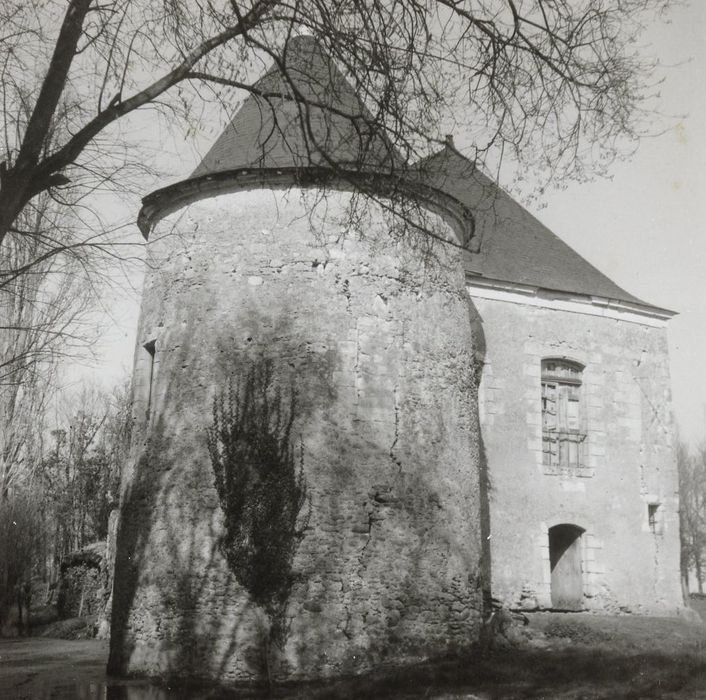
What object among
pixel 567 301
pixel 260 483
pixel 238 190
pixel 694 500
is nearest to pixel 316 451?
pixel 260 483

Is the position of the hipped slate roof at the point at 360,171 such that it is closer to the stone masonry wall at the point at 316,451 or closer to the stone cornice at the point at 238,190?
the stone cornice at the point at 238,190

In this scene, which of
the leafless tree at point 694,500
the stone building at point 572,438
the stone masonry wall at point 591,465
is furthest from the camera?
the leafless tree at point 694,500

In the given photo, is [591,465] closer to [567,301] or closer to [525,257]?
[567,301]

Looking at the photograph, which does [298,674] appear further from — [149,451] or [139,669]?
[149,451]

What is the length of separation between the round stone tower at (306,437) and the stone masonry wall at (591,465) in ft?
9.03

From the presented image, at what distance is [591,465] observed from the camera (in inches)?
588

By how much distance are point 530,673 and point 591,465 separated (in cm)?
600

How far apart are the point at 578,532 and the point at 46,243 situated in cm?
1077

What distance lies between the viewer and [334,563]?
1001 cm

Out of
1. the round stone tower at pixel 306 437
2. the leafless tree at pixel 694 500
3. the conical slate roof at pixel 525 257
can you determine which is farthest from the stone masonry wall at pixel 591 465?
the leafless tree at pixel 694 500

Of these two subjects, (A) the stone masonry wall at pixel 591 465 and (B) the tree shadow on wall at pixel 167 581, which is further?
(A) the stone masonry wall at pixel 591 465

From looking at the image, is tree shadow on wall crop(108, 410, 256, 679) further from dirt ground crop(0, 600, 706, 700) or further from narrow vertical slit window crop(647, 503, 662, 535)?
narrow vertical slit window crop(647, 503, 662, 535)

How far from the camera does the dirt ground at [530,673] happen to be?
28.7 ft

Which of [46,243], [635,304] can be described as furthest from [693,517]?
[46,243]
